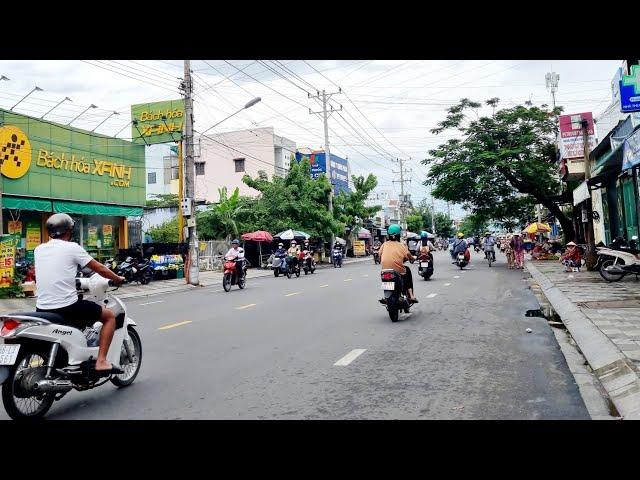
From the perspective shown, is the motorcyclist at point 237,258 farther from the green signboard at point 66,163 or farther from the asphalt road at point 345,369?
the green signboard at point 66,163

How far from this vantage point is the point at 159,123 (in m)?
28.0

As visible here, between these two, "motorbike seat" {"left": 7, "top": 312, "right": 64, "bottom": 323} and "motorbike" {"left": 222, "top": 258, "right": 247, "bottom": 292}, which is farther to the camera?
"motorbike" {"left": 222, "top": 258, "right": 247, "bottom": 292}

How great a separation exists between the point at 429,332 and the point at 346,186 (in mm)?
52581

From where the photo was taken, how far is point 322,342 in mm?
8070

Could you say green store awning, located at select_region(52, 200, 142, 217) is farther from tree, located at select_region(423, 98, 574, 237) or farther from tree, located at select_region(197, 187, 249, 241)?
tree, located at select_region(423, 98, 574, 237)

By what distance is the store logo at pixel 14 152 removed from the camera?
19759mm

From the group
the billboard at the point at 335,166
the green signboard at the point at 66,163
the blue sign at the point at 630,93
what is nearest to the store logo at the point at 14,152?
the green signboard at the point at 66,163

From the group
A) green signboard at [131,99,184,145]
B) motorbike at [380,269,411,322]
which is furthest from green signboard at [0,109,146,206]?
motorbike at [380,269,411,322]

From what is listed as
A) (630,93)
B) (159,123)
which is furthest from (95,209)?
(630,93)

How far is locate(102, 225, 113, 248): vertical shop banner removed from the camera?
25547 millimetres

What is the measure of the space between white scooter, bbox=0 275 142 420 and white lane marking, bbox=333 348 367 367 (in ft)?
8.28
